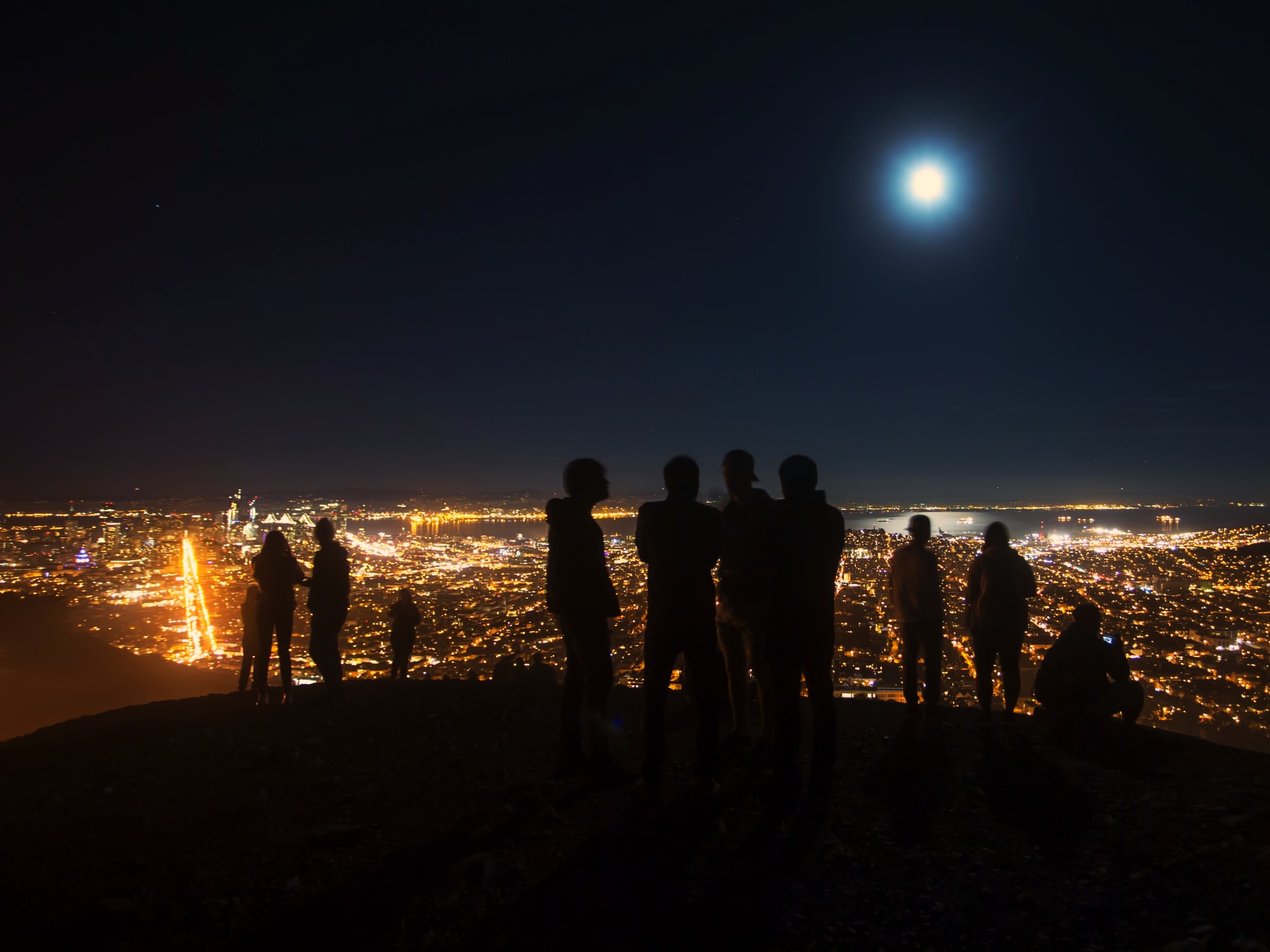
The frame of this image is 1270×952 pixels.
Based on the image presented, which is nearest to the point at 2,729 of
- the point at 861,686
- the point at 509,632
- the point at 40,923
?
the point at 509,632

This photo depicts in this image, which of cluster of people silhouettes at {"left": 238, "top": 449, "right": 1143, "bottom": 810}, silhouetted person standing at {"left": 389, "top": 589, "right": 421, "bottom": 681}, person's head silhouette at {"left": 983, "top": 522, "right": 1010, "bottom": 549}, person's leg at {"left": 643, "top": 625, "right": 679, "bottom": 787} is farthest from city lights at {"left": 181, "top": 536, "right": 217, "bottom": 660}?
person's head silhouette at {"left": 983, "top": 522, "right": 1010, "bottom": 549}

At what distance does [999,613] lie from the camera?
6.31 metres

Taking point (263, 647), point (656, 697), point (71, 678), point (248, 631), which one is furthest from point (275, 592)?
point (71, 678)

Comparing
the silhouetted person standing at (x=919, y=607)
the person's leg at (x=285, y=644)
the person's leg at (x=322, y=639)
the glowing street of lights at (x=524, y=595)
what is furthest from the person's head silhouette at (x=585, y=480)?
the glowing street of lights at (x=524, y=595)

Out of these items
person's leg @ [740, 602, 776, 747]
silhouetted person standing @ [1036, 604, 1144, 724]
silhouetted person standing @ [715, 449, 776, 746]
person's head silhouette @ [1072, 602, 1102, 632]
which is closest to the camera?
silhouetted person standing @ [715, 449, 776, 746]

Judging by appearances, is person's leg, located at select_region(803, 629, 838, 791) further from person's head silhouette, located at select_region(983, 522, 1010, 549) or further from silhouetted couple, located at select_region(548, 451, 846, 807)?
person's head silhouette, located at select_region(983, 522, 1010, 549)

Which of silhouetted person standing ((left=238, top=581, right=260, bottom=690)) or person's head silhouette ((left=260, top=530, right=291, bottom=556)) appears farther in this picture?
silhouetted person standing ((left=238, top=581, right=260, bottom=690))

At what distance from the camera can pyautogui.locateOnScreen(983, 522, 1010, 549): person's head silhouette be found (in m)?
6.46

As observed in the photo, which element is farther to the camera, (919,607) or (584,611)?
(919,607)

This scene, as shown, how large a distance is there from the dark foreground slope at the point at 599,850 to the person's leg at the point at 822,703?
26cm

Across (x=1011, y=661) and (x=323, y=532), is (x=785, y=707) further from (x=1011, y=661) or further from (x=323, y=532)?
(x=323, y=532)

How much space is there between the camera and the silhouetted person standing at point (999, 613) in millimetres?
6289

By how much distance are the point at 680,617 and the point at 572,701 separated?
1.29m

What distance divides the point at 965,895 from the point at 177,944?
358 centimetres
